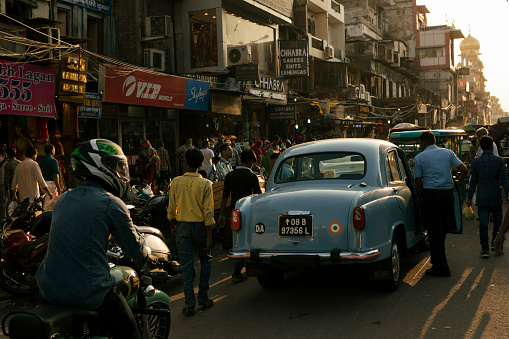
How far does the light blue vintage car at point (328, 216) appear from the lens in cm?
633

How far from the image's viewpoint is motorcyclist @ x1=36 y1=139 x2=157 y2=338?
3234 mm

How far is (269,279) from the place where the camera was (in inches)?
291

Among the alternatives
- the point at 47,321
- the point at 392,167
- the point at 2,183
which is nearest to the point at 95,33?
the point at 2,183

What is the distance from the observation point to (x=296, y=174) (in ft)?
26.1

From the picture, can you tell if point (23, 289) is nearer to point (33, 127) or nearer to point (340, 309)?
point (340, 309)

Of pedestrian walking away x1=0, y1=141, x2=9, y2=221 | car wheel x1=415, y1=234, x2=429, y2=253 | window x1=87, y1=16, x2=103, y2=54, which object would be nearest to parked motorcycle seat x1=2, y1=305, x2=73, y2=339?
car wheel x1=415, y1=234, x2=429, y2=253

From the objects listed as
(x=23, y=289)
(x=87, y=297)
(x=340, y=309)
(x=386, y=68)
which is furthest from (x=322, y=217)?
(x=386, y=68)

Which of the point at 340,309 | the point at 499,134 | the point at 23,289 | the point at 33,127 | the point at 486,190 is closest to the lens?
the point at 340,309

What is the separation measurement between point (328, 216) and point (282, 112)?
22.8m

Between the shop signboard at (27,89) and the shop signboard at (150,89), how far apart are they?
2.33m

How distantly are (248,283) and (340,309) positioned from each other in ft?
6.48

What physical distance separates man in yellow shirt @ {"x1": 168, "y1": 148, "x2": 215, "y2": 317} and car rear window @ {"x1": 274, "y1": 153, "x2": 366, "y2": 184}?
5.69ft

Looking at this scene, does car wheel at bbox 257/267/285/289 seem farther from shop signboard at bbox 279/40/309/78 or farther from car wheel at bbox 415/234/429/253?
shop signboard at bbox 279/40/309/78

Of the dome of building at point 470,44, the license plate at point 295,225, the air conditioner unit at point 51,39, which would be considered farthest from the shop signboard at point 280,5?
the dome of building at point 470,44
